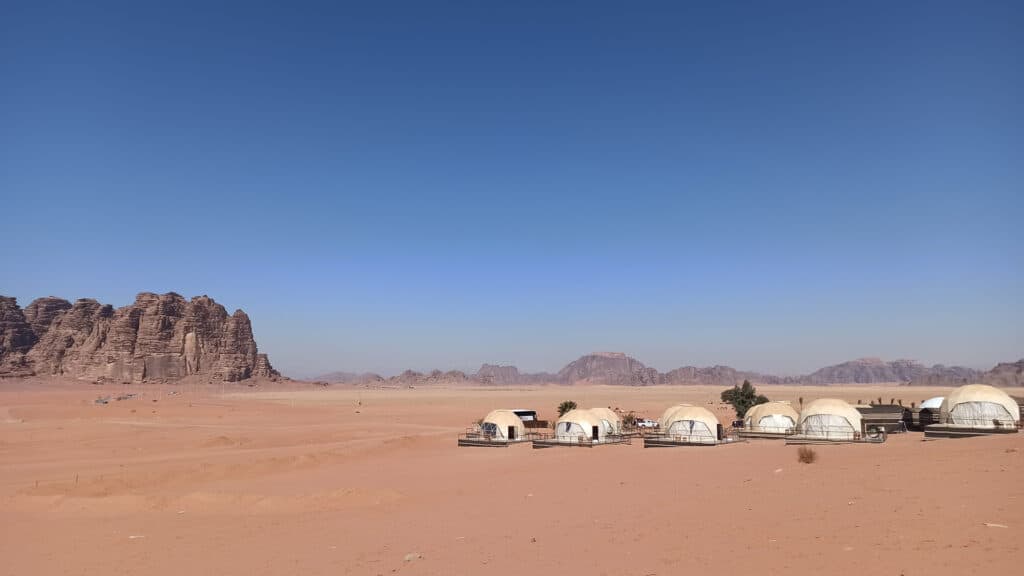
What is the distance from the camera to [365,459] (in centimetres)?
4009

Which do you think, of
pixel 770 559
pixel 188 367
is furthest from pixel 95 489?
pixel 188 367

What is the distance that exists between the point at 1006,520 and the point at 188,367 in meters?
184

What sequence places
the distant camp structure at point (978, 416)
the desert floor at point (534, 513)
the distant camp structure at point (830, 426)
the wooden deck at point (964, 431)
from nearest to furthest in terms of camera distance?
the desert floor at point (534, 513)
the wooden deck at point (964, 431)
the distant camp structure at point (978, 416)
the distant camp structure at point (830, 426)

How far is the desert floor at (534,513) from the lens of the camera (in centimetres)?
1384

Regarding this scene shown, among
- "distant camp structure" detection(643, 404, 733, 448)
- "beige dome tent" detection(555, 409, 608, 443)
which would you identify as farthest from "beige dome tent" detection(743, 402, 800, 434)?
"beige dome tent" detection(555, 409, 608, 443)

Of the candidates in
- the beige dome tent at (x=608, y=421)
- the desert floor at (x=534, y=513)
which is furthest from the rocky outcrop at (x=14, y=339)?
the beige dome tent at (x=608, y=421)

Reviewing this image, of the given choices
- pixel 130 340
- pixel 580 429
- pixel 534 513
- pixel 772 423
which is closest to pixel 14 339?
pixel 130 340

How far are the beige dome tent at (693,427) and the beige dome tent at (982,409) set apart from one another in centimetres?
1364

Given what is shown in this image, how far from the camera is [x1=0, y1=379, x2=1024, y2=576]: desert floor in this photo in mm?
13836

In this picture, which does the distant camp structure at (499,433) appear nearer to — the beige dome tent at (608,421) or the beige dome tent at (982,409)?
the beige dome tent at (608,421)

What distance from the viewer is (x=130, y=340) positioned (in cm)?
17062

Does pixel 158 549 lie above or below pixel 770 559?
below

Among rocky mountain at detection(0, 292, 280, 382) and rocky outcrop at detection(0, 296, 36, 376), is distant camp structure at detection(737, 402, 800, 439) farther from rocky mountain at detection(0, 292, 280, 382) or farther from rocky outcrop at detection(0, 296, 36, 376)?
rocky outcrop at detection(0, 296, 36, 376)

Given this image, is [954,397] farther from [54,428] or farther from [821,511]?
[54,428]
